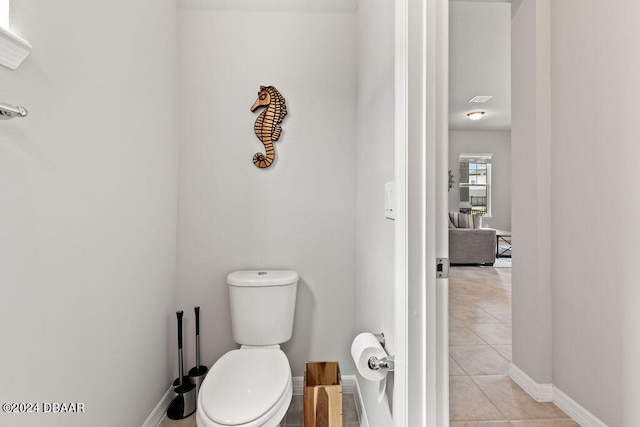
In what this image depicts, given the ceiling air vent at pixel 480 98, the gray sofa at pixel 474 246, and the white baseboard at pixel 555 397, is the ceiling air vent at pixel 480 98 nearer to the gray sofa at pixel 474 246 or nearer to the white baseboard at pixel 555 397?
the gray sofa at pixel 474 246

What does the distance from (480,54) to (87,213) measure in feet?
12.0

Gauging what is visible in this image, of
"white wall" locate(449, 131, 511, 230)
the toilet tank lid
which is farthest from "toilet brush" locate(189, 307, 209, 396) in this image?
"white wall" locate(449, 131, 511, 230)

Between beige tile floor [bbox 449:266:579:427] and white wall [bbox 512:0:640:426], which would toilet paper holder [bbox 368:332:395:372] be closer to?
beige tile floor [bbox 449:266:579:427]

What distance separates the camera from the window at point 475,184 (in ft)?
21.9

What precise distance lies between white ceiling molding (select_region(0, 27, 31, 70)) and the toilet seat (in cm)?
118

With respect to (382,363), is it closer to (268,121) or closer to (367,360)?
(367,360)

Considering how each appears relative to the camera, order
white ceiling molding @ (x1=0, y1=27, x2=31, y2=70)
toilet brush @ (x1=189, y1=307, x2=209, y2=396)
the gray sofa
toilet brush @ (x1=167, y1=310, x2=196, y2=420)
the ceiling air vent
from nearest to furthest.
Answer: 1. white ceiling molding @ (x1=0, y1=27, x2=31, y2=70)
2. toilet brush @ (x1=167, y1=310, x2=196, y2=420)
3. toilet brush @ (x1=189, y1=307, x2=209, y2=396)
4. the ceiling air vent
5. the gray sofa

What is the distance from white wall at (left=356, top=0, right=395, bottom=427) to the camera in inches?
42.8

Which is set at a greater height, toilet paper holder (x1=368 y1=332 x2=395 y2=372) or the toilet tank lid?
the toilet tank lid

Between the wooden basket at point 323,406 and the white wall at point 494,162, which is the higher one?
the white wall at point 494,162

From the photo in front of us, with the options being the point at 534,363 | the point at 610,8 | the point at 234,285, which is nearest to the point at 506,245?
the point at 534,363

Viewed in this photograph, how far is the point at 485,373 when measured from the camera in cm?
188

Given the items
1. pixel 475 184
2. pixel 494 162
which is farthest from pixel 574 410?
pixel 494 162

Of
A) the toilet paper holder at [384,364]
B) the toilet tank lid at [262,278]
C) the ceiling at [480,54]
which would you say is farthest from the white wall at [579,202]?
the toilet tank lid at [262,278]
